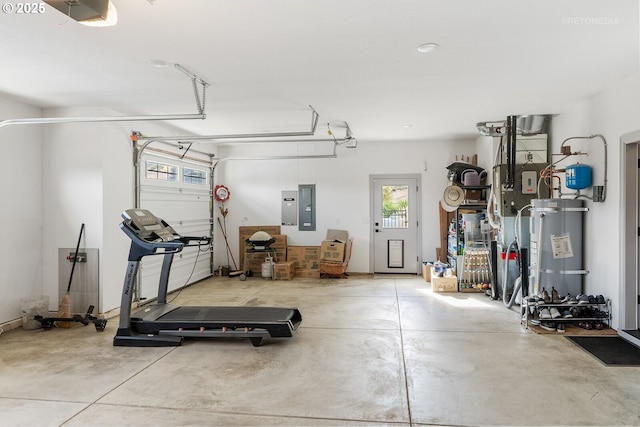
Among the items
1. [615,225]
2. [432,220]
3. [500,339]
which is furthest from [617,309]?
[432,220]

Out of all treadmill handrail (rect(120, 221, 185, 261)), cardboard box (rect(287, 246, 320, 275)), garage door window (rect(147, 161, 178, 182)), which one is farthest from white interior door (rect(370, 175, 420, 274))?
treadmill handrail (rect(120, 221, 185, 261))

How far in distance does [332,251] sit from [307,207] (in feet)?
4.00

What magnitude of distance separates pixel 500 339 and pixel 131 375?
3.81 metres

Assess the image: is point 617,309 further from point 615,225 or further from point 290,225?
point 290,225


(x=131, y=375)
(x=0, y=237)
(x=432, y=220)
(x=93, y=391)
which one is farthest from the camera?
(x=432, y=220)

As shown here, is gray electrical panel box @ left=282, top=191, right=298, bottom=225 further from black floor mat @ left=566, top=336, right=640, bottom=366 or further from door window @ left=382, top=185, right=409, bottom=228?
black floor mat @ left=566, top=336, right=640, bottom=366

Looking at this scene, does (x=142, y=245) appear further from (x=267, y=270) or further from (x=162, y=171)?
(x=267, y=270)

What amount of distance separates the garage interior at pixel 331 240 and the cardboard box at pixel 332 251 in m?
0.05

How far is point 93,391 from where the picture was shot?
10.5 ft

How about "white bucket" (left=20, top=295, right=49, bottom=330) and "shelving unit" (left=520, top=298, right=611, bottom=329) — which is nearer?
"shelving unit" (left=520, top=298, right=611, bottom=329)

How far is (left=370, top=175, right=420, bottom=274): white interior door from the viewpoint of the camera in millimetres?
8281

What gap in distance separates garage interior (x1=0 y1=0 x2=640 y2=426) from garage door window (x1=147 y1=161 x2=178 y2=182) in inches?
2.4

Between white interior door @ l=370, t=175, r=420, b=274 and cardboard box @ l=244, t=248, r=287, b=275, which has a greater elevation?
white interior door @ l=370, t=175, r=420, b=274

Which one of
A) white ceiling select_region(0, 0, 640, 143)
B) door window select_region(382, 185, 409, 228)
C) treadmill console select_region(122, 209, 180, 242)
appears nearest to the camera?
white ceiling select_region(0, 0, 640, 143)
